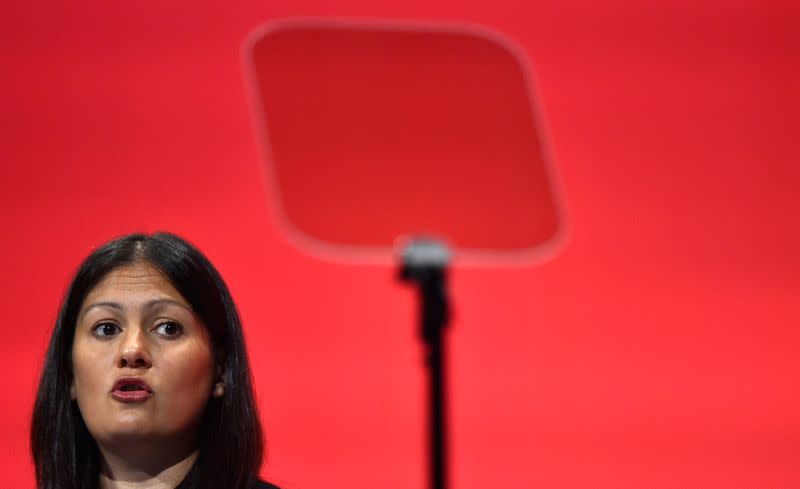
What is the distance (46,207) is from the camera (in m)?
2.15

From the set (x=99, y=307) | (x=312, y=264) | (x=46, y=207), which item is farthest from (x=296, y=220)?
(x=99, y=307)

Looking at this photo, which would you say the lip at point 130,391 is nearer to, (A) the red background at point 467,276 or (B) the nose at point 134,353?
(B) the nose at point 134,353

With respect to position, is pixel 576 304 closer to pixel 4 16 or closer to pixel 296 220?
pixel 296 220

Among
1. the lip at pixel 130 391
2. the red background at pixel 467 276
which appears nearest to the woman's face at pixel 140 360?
the lip at pixel 130 391

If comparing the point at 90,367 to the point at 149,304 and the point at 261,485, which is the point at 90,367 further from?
the point at 261,485

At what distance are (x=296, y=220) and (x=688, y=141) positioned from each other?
0.74 m

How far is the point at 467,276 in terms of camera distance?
220 cm

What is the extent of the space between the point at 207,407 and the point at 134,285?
20 cm

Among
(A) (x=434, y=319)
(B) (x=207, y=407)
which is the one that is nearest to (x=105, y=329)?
(B) (x=207, y=407)

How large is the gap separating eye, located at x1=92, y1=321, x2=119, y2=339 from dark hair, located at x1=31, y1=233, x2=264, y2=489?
7 centimetres

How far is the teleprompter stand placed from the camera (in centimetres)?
120

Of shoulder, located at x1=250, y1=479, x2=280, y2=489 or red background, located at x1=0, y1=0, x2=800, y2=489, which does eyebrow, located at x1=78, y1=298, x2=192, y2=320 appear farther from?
red background, located at x1=0, y1=0, x2=800, y2=489

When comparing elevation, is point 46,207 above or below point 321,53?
below

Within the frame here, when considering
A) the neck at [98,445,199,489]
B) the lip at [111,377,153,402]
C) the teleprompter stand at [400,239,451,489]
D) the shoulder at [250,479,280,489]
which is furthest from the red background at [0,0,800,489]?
the teleprompter stand at [400,239,451,489]
